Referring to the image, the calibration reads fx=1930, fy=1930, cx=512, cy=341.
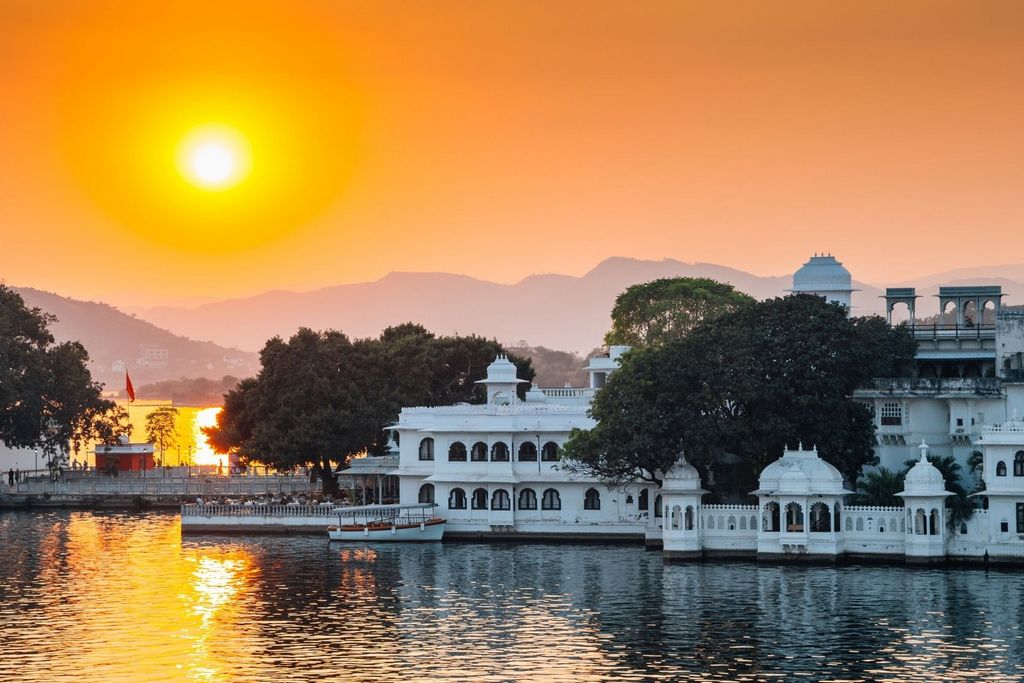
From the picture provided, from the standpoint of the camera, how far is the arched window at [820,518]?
78438mm

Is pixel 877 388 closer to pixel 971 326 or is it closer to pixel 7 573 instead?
pixel 971 326

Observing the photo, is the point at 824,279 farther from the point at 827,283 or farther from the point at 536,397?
the point at 536,397

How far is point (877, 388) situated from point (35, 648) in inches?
1651

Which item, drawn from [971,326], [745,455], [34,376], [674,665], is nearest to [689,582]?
[745,455]

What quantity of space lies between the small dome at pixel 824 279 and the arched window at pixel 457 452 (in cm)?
2240

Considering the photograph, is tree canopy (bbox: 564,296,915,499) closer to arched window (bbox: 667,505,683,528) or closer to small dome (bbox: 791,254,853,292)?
arched window (bbox: 667,505,683,528)

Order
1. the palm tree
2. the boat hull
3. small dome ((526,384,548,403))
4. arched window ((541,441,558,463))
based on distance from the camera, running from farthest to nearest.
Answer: small dome ((526,384,548,403)), arched window ((541,441,558,463)), the boat hull, the palm tree

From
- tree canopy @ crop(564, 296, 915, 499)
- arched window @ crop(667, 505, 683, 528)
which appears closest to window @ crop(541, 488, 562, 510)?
tree canopy @ crop(564, 296, 915, 499)

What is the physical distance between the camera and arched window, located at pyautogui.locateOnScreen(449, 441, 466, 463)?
92.8 meters

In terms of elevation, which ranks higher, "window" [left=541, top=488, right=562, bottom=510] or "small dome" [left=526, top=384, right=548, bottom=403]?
"small dome" [left=526, top=384, right=548, bottom=403]

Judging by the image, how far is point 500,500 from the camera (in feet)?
300

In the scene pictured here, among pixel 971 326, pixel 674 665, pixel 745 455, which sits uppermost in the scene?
pixel 971 326

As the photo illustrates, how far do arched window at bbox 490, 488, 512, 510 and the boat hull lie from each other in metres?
2.85

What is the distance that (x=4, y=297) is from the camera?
412 ft
